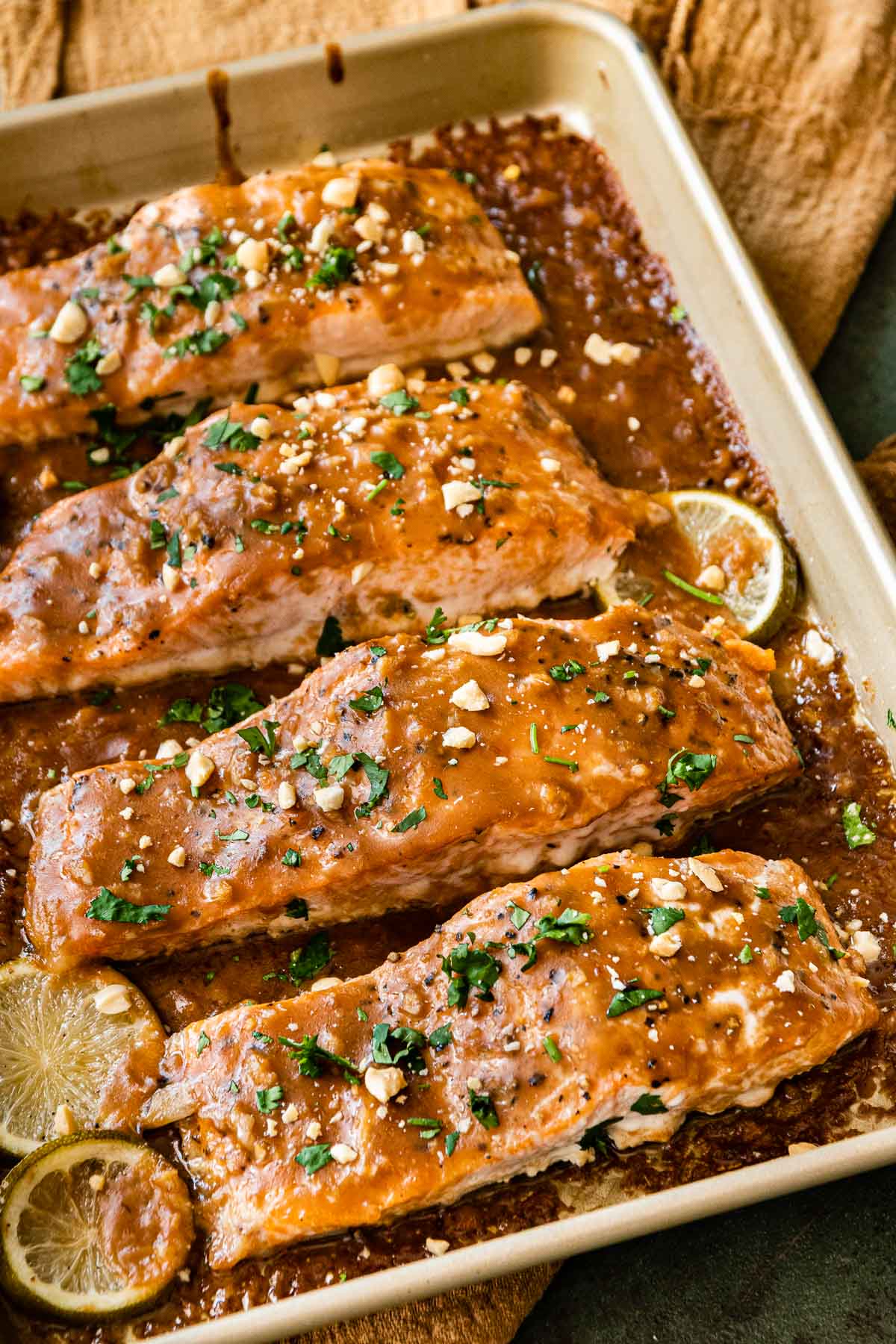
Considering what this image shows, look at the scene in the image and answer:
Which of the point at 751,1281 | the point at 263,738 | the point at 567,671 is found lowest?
the point at 751,1281

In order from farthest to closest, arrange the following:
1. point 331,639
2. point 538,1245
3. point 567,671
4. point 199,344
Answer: point 199,344 → point 331,639 → point 567,671 → point 538,1245

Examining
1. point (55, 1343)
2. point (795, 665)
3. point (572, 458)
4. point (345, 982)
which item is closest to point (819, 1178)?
point (345, 982)

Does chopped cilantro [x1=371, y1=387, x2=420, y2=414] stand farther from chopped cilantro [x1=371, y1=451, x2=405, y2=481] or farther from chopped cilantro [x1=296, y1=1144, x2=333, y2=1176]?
chopped cilantro [x1=296, y1=1144, x2=333, y2=1176]

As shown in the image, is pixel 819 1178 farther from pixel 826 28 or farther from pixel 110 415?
pixel 826 28

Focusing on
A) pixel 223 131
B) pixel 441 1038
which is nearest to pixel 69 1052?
pixel 441 1038

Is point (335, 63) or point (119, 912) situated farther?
point (335, 63)

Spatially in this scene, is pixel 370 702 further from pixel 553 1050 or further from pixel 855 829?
pixel 855 829

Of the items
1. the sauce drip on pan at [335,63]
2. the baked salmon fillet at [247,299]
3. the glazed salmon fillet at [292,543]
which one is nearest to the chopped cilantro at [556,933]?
the glazed salmon fillet at [292,543]
